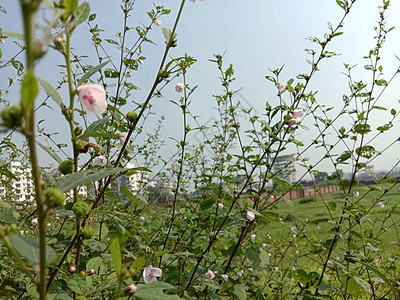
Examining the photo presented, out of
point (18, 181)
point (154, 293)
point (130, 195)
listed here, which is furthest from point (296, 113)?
point (18, 181)

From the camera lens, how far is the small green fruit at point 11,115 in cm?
31

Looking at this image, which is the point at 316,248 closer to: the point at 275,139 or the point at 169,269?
the point at 275,139

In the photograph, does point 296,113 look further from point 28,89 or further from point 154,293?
point 28,89

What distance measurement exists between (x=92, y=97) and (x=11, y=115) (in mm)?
231

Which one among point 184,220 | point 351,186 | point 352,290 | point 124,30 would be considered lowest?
point 352,290

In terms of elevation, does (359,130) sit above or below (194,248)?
above

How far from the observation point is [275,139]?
1602 millimetres

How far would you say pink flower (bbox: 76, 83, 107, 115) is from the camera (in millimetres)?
514

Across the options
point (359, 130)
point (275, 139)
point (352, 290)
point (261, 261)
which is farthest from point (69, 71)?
point (359, 130)

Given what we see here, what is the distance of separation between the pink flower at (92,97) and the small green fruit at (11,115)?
0.68 ft

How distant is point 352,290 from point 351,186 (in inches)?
22.2

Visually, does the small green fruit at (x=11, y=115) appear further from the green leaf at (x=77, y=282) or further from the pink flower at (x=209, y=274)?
the pink flower at (x=209, y=274)

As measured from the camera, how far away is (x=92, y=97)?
532mm

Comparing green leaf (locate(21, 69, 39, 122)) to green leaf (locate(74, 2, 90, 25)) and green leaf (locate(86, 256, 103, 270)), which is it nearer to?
green leaf (locate(74, 2, 90, 25))
